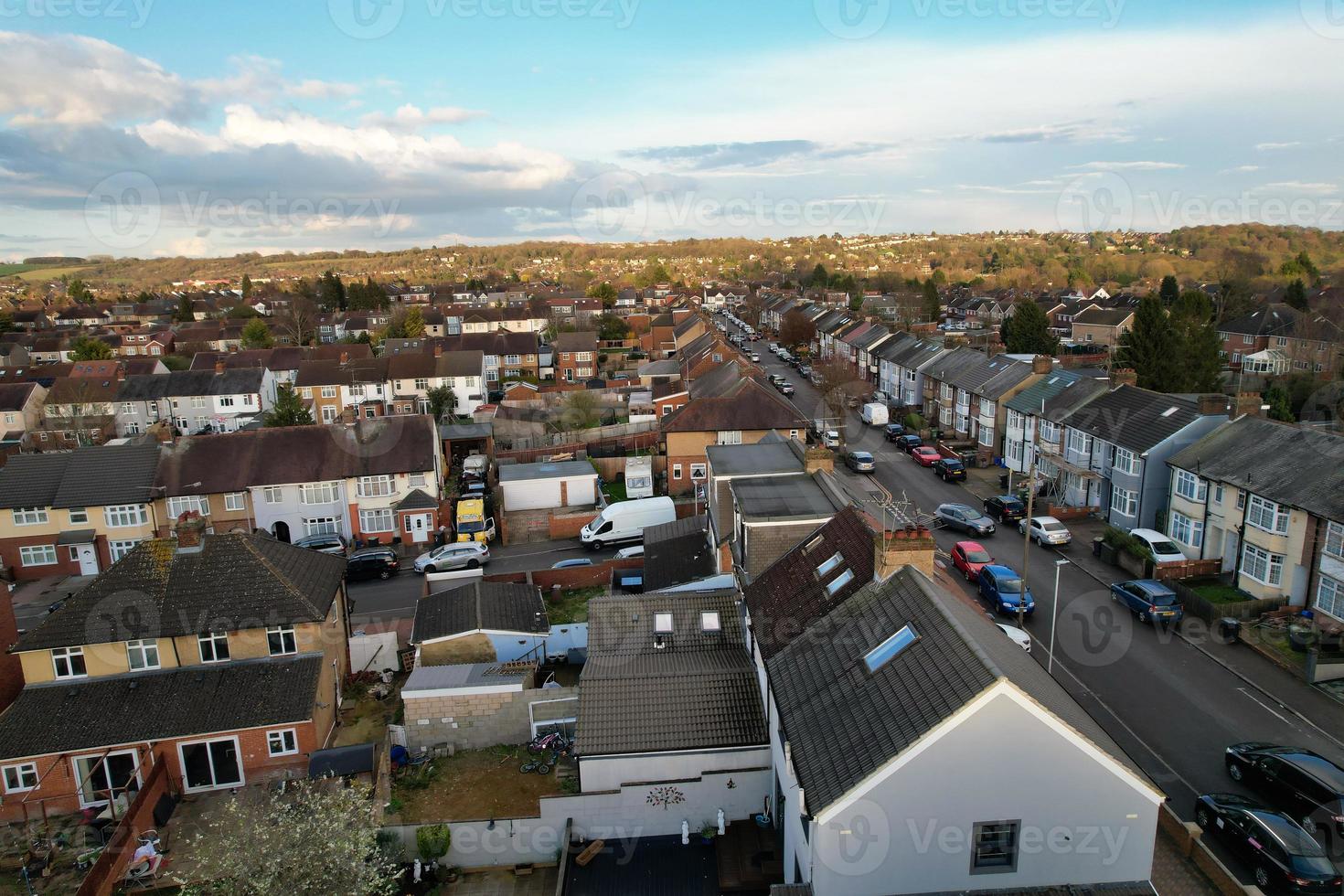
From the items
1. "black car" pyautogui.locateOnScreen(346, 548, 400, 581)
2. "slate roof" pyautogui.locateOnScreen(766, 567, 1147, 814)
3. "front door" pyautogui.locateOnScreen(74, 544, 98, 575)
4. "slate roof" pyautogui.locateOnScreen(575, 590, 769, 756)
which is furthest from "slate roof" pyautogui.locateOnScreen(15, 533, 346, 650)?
"front door" pyautogui.locateOnScreen(74, 544, 98, 575)

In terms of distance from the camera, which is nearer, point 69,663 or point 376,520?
point 69,663

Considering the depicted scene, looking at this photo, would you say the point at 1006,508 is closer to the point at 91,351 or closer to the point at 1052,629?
the point at 1052,629

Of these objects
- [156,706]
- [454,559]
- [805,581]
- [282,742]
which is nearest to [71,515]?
[454,559]

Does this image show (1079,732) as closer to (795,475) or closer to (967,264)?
(795,475)

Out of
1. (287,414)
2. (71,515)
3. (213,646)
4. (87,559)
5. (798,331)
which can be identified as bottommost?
(87,559)

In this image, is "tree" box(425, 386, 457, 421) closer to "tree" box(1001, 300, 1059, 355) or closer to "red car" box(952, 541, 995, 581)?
"red car" box(952, 541, 995, 581)

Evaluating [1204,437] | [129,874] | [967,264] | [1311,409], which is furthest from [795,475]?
[967,264]
